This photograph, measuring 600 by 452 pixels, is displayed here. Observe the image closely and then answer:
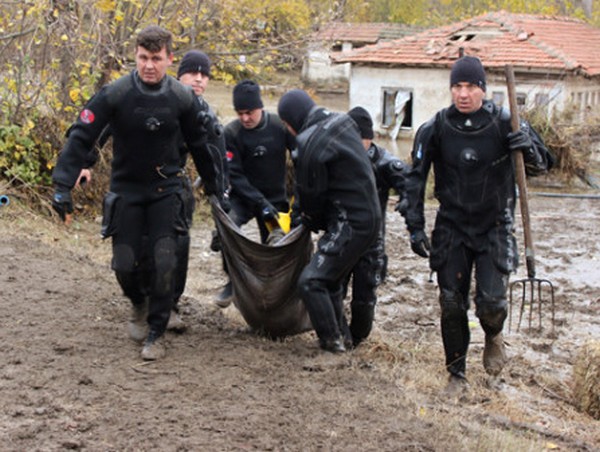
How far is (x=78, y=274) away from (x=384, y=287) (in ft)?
13.6

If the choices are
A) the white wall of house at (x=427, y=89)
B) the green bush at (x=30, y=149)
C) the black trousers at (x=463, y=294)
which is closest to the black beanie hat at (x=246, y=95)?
the black trousers at (x=463, y=294)

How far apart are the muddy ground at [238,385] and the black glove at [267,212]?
0.93 m

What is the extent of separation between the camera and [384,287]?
11680 mm

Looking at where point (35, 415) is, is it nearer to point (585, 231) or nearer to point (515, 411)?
point (515, 411)

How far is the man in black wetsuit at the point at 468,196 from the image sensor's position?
6383mm

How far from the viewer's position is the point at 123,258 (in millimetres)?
6211

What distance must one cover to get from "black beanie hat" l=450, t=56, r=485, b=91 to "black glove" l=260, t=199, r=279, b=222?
234cm

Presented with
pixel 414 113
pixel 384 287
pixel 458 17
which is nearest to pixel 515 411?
pixel 384 287

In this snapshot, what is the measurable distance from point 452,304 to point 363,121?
165cm

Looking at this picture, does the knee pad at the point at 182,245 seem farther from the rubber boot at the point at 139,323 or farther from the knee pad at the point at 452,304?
the knee pad at the point at 452,304

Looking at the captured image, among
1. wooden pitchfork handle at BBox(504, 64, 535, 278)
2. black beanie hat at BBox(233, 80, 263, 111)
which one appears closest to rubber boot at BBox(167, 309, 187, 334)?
black beanie hat at BBox(233, 80, 263, 111)

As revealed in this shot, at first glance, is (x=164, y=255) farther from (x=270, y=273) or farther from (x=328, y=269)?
(x=328, y=269)

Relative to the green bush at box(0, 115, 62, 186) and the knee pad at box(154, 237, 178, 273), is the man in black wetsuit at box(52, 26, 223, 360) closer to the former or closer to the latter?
the knee pad at box(154, 237, 178, 273)

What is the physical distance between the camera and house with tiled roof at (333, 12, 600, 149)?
1150 inches
